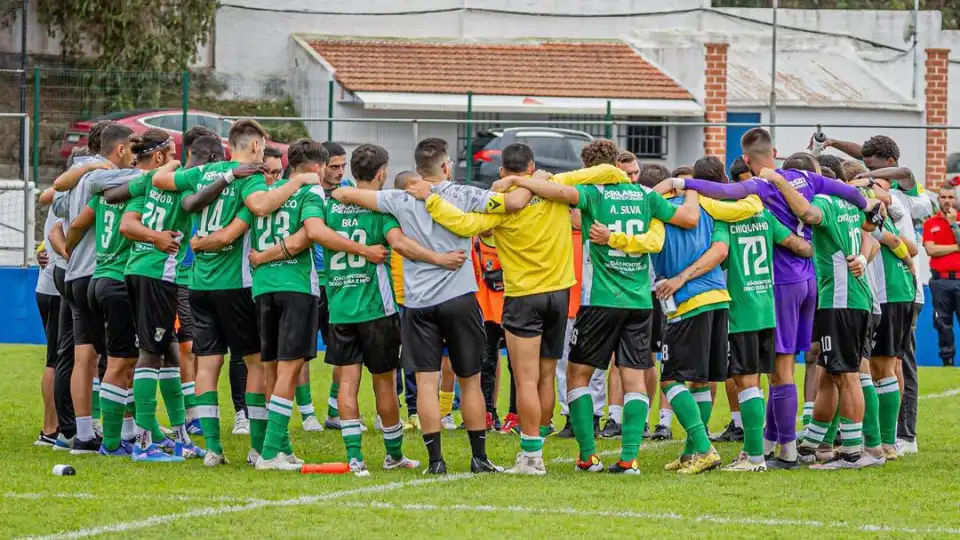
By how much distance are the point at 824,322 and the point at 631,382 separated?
1.45 metres

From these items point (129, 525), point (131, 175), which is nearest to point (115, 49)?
point (131, 175)

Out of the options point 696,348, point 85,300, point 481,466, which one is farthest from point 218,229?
point 696,348

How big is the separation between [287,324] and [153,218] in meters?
1.24

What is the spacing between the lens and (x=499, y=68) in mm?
36281

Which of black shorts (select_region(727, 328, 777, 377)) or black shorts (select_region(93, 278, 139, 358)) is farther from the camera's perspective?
black shorts (select_region(93, 278, 139, 358))

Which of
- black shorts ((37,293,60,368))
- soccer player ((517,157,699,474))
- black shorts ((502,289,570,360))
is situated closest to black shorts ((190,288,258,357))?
black shorts ((502,289,570,360))

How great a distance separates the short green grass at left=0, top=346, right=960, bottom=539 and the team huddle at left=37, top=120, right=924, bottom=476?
0.37 m

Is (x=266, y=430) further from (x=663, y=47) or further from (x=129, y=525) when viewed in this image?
(x=663, y=47)

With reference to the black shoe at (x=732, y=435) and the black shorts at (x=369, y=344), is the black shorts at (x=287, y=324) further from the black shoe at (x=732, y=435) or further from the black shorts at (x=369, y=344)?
the black shoe at (x=732, y=435)

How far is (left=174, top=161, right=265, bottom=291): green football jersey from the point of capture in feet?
32.8

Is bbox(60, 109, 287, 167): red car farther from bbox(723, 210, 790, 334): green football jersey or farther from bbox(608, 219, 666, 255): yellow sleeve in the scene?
bbox(608, 219, 666, 255): yellow sleeve

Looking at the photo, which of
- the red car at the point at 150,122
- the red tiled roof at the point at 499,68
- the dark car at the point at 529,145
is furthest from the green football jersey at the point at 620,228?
the red tiled roof at the point at 499,68

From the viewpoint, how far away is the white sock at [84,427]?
10.8 m

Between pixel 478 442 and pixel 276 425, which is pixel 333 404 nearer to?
pixel 276 425
